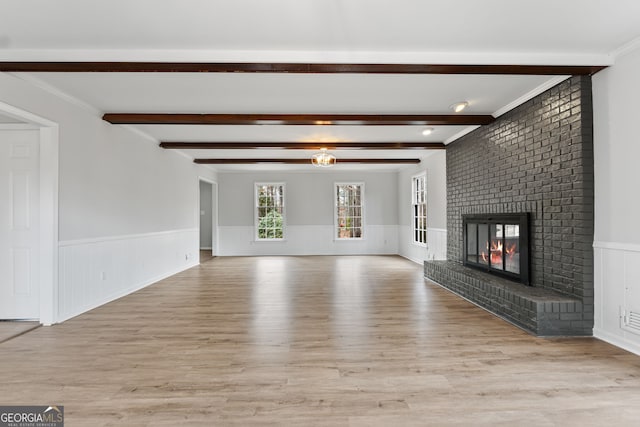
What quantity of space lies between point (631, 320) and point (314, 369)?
2.64m

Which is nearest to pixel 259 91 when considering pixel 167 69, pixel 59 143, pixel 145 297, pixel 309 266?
pixel 167 69

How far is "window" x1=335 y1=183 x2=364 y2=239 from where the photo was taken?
10523 mm

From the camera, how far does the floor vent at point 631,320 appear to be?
9.45 feet

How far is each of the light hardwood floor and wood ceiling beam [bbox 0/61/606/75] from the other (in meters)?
2.40

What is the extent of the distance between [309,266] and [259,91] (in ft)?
16.4

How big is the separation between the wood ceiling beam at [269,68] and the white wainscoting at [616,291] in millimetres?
1634

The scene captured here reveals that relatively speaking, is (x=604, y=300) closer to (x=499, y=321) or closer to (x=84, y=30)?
(x=499, y=321)

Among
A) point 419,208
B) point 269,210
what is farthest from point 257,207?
point 419,208

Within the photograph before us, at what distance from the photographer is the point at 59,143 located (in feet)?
12.7

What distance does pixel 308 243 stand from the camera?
10.5 metres

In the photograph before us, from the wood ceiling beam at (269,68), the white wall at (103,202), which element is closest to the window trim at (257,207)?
the white wall at (103,202)

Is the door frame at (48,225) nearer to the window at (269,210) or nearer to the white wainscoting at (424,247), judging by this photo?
the white wainscoting at (424,247)

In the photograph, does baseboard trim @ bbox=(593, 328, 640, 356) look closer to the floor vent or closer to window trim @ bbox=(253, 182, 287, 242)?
the floor vent

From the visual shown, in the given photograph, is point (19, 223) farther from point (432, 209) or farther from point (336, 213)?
point (336, 213)
